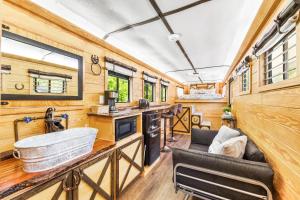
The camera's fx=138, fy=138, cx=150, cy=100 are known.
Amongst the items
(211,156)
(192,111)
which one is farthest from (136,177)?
(192,111)

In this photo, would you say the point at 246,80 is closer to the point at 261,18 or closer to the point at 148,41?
the point at 261,18

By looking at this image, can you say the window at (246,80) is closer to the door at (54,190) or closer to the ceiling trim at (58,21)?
the ceiling trim at (58,21)

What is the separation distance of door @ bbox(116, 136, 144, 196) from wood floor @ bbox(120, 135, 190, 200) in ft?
0.39

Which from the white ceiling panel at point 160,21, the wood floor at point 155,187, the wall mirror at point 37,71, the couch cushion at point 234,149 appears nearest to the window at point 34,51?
the wall mirror at point 37,71

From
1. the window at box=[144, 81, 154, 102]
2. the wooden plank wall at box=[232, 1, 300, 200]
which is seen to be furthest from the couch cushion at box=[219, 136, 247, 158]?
the window at box=[144, 81, 154, 102]

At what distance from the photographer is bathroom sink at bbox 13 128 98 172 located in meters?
0.97

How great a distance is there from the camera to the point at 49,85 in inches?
60.8

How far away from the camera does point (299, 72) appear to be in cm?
87

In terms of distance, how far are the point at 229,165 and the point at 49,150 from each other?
1.49 metres

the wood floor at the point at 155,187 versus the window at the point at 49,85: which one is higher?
the window at the point at 49,85

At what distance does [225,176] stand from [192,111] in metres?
3.72

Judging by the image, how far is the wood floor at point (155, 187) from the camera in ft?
6.23

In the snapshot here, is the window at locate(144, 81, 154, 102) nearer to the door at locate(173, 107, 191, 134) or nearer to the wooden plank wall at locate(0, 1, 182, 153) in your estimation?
the door at locate(173, 107, 191, 134)

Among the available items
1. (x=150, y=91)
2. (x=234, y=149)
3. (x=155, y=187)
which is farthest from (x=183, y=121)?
(x=234, y=149)
